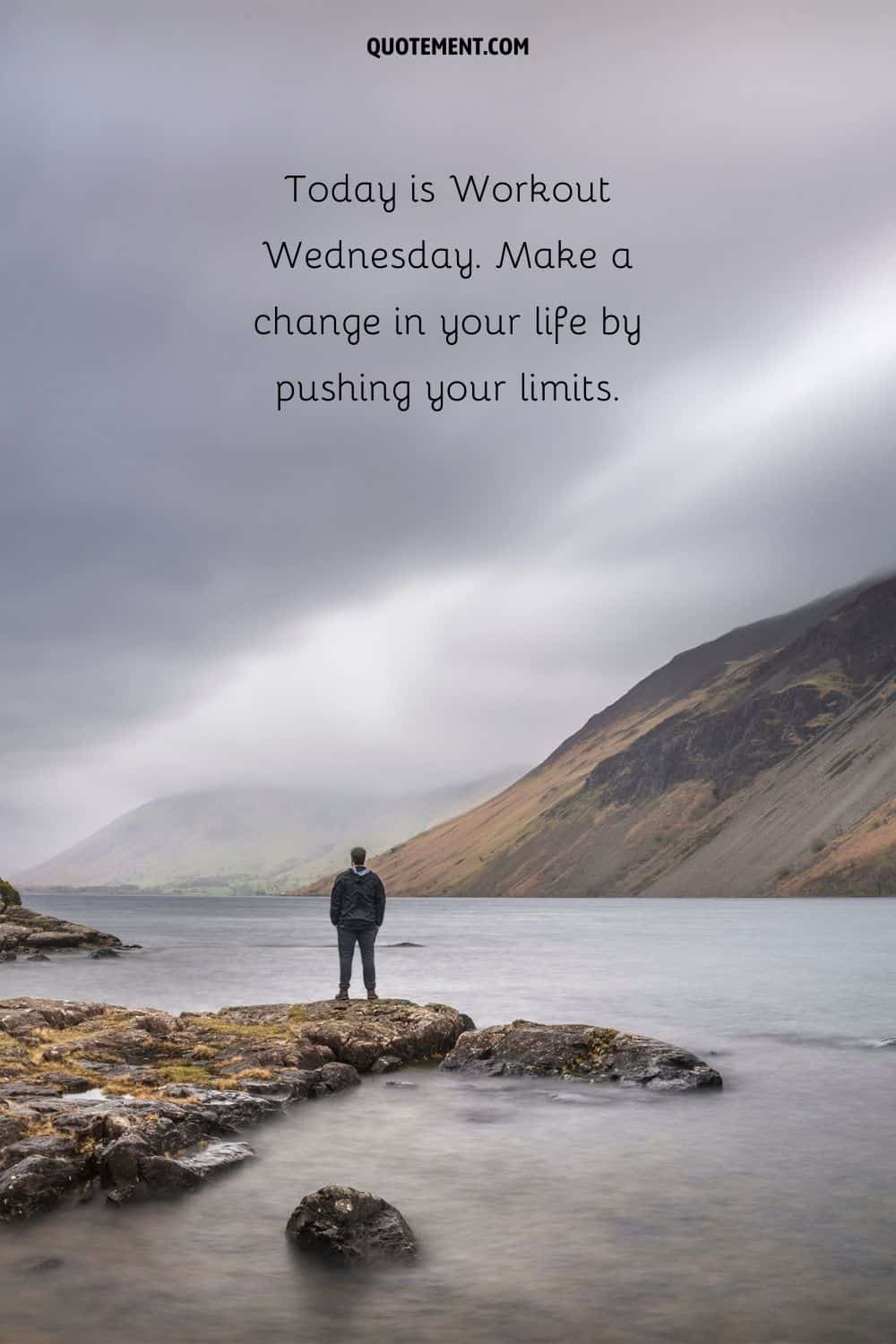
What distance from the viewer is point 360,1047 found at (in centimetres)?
2194

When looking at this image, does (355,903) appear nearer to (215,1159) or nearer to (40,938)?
(215,1159)

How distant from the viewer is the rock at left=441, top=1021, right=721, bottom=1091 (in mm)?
20266

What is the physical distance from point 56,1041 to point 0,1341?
13539 millimetres

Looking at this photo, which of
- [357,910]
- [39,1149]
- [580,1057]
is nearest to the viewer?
[39,1149]

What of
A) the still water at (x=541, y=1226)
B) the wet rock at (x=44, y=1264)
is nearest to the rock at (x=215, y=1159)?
the still water at (x=541, y=1226)

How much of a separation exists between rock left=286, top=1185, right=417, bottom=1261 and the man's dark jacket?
15314 mm

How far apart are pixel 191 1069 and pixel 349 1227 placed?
9125 mm

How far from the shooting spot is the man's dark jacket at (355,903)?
1043 inches

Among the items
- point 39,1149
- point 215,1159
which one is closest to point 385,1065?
point 215,1159

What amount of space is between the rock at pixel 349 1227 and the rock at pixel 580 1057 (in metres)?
9.91

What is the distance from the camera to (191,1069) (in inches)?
748

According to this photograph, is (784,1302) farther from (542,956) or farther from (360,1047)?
(542,956)

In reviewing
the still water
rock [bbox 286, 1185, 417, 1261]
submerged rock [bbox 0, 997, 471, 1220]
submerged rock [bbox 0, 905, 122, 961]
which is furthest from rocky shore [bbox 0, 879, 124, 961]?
rock [bbox 286, 1185, 417, 1261]

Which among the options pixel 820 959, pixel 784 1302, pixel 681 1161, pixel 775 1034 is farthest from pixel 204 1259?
pixel 820 959
